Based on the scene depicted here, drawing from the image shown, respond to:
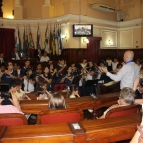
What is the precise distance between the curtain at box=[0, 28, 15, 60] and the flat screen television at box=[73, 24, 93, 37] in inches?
162

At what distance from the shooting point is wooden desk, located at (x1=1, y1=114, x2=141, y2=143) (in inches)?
65.7

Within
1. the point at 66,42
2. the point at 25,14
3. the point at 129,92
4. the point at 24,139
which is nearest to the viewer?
the point at 24,139

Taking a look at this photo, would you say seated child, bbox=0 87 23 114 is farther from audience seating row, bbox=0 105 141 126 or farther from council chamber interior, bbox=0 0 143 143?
council chamber interior, bbox=0 0 143 143

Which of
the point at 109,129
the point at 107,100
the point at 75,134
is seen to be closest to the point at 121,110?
the point at 109,129

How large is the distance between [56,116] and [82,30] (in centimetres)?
1006

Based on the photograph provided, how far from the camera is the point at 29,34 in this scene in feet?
42.1

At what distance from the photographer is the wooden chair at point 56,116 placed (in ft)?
7.23

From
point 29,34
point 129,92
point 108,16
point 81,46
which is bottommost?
point 129,92

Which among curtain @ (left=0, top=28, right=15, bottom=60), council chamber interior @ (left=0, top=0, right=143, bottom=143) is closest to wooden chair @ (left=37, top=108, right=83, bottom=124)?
council chamber interior @ (left=0, top=0, right=143, bottom=143)

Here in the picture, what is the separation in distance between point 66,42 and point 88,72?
474 cm

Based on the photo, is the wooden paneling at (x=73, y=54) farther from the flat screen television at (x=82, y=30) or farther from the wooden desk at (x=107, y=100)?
the wooden desk at (x=107, y=100)

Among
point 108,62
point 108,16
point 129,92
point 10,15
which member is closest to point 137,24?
point 108,16

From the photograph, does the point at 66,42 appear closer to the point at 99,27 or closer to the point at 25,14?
the point at 99,27

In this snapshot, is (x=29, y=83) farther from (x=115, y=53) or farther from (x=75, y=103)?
(x=115, y=53)
